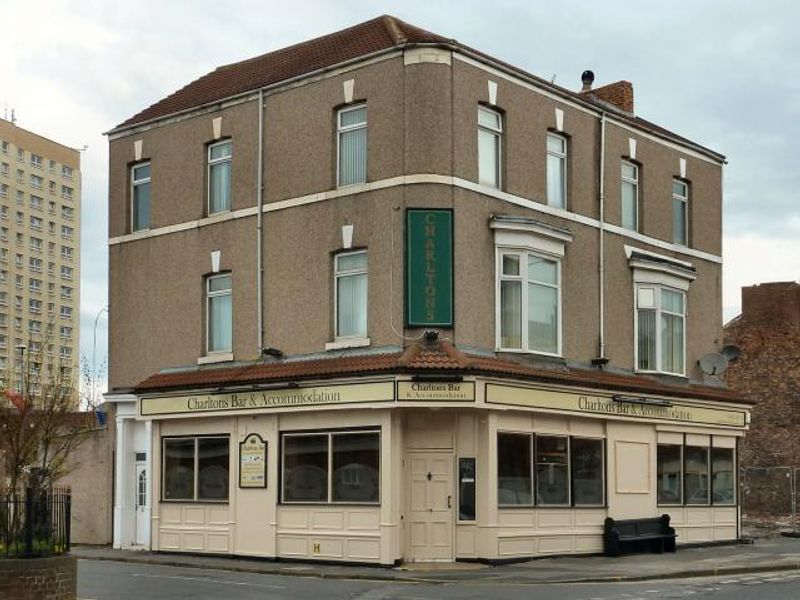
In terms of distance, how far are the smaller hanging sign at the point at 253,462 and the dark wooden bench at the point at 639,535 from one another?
8.07 metres

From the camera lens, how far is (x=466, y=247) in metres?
26.8

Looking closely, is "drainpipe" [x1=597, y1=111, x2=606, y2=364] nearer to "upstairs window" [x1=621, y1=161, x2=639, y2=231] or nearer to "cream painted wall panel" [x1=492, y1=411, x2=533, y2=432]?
"upstairs window" [x1=621, y1=161, x2=639, y2=231]

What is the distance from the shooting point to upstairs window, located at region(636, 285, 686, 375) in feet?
105

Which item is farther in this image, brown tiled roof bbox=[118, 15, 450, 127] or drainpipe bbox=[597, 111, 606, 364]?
drainpipe bbox=[597, 111, 606, 364]

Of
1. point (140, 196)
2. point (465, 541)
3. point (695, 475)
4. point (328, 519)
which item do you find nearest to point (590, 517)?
point (465, 541)

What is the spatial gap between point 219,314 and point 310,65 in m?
6.47

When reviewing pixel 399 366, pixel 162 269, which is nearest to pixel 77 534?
pixel 162 269

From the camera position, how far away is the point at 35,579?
1741 cm

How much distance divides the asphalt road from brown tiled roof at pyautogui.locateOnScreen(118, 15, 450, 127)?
459 inches

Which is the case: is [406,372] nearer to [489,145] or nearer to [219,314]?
[489,145]

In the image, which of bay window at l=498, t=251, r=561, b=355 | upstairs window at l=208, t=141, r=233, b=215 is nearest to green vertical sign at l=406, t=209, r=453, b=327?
bay window at l=498, t=251, r=561, b=355

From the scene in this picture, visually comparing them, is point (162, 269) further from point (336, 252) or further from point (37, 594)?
point (37, 594)

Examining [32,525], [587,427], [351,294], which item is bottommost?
[32,525]

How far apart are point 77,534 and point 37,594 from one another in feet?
55.2
